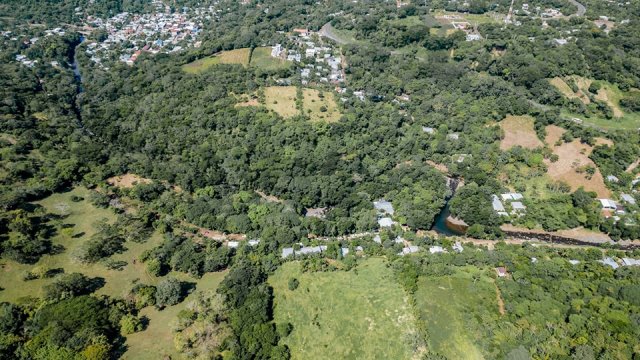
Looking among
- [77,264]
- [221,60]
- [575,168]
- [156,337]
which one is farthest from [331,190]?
[221,60]

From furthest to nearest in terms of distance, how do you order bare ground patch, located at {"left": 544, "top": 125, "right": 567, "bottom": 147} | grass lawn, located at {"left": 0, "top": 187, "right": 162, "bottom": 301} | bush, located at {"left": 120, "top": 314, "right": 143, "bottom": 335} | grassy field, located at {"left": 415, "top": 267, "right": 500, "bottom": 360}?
1. bare ground patch, located at {"left": 544, "top": 125, "right": 567, "bottom": 147}
2. grass lawn, located at {"left": 0, "top": 187, "right": 162, "bottom": 301}
3. grassy field, located at {"left": 415, "top": 267, "right": 500, "bottom": 360}
4. bush, located at {"left": 120, "top": 314, "right": 143, "bottom": 335}

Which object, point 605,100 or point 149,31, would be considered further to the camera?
point 149,31

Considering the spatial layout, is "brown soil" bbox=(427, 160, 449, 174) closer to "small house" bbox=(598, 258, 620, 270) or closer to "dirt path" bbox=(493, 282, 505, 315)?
"dirt path" bbox=(493, 282, 505, 315)

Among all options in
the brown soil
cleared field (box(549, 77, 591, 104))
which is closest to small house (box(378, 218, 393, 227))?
the brown soil

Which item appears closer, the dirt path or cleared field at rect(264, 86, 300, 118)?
the dirt path

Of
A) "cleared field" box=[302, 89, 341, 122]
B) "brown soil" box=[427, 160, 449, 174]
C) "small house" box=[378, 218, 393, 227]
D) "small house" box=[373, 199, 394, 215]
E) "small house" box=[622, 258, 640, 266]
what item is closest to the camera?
"small house" box=[622, 258, 640, 266]

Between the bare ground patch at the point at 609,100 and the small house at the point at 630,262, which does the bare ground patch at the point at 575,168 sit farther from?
the bare ground patch at the point at 609,100

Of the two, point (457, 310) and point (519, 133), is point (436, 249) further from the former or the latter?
point (519, 133)

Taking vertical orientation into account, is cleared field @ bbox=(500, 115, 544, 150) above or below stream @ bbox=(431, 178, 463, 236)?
above
